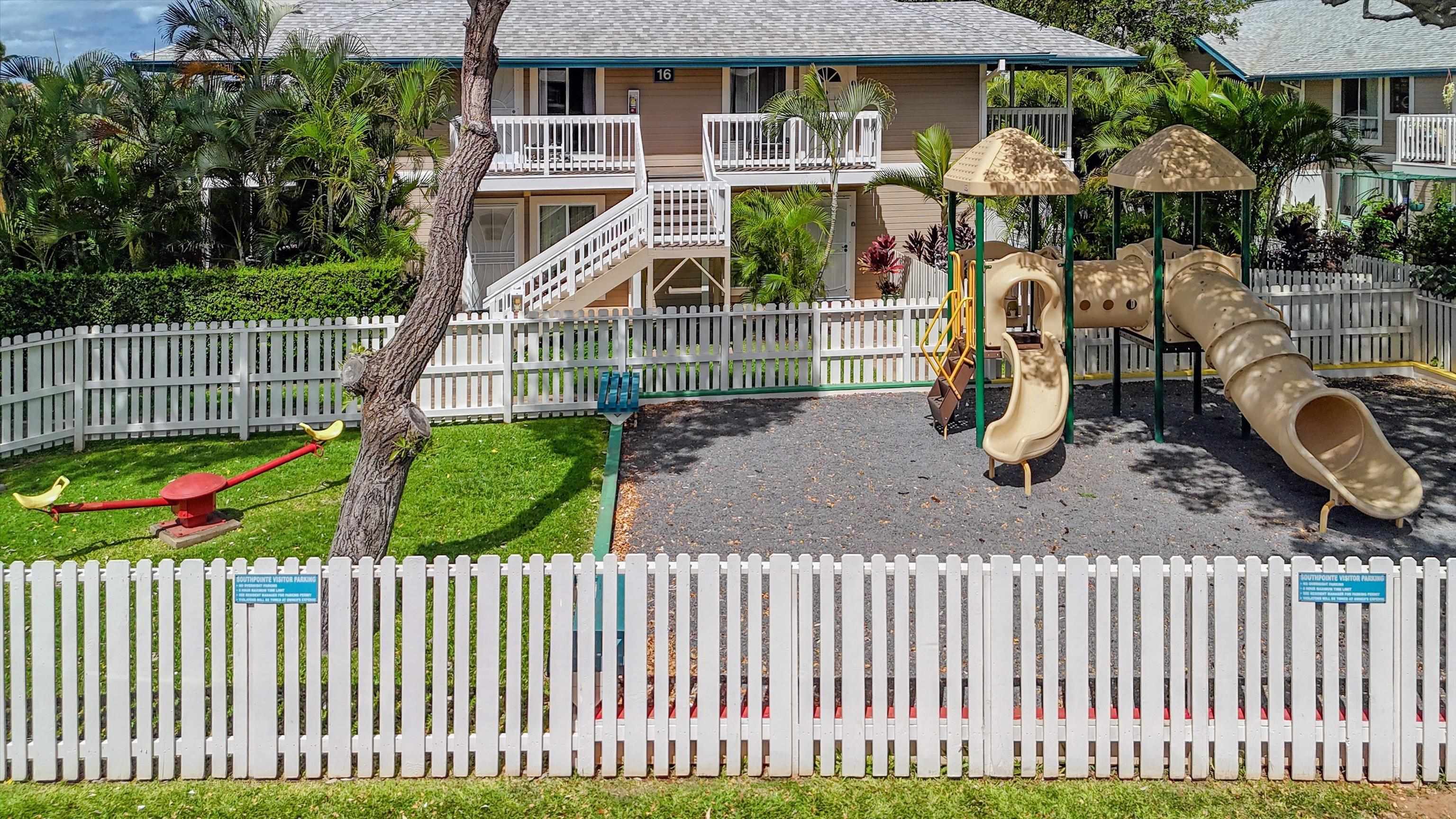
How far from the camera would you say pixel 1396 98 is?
3562 centimetres

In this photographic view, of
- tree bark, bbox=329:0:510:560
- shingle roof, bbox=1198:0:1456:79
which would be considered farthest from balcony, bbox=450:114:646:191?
shingle roof, bbox=1198:0:1456:79

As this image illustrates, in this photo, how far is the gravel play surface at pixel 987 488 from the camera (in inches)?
448

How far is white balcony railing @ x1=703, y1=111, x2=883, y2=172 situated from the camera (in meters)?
25.0

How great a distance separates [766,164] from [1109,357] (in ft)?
30.3

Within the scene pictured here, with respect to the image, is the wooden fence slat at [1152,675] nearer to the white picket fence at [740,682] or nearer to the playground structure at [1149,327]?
the white picket fence at [740,682]

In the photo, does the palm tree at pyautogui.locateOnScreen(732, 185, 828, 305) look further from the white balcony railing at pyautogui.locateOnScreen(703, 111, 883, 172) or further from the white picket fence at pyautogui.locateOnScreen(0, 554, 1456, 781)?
the white picket fence at pyautogui.locateOnScreen(0, 554, 1456, 781)

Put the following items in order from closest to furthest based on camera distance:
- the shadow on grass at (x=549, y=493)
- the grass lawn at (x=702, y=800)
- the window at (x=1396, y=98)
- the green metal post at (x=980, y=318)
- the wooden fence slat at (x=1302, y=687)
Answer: the grass lawn at (x=702, y=800) → the wooden fence slat at (x=1302, y=687) → the shadow on grass at (x=549, y=493) → the green metal post at (x=980, y=318) → the window at (x=1396, y=98)

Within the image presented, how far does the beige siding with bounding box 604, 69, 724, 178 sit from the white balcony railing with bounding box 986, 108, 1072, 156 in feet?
18.8

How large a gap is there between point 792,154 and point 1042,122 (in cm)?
621

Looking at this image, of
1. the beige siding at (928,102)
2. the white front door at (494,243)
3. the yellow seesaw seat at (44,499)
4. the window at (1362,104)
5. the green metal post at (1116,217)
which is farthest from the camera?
the window at (1362,104)

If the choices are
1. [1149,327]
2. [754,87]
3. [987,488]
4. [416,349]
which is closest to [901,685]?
[416,349]

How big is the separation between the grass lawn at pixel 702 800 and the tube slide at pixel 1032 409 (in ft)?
19.0

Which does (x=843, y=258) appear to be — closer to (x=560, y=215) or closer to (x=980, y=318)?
(x=560, y=215)

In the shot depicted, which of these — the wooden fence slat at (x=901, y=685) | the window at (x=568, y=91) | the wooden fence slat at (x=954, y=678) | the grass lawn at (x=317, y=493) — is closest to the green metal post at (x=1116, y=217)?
the grass lawn at (x=317, y=493)
